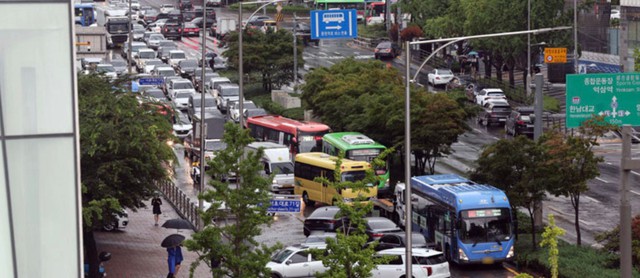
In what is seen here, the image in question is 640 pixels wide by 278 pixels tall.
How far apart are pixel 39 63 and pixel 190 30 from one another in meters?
95.1

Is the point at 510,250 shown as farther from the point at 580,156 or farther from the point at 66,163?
the point at 66,163

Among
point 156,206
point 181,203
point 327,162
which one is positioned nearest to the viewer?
point 156,206

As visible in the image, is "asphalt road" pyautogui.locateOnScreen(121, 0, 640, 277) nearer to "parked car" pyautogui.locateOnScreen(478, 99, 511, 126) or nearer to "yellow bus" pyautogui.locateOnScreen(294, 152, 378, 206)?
"parked car" pyautogui.locateOnScreen(478, 99, 511, 126)

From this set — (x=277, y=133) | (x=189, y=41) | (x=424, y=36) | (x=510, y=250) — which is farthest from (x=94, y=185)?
(x=189, y=41)

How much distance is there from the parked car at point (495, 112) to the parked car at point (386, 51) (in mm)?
24451

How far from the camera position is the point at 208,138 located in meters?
64.1

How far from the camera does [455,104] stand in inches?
2203

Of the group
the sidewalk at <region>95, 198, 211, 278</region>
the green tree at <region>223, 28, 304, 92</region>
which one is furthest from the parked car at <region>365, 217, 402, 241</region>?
the green tree at <region>223, 28, 304, 92</region>

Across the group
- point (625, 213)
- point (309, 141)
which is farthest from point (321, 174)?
point (625, 213)

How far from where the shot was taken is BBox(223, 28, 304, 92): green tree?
83.2 metres

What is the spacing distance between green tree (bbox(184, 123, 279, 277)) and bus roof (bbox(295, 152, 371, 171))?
62.0ft

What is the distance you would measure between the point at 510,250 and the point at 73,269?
76.1 ft

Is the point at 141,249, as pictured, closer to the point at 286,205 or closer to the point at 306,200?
the point at 286,205

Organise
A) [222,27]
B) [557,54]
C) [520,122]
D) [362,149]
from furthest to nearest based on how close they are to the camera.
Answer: [222,27], [557,54], [520,122], [362,149]
